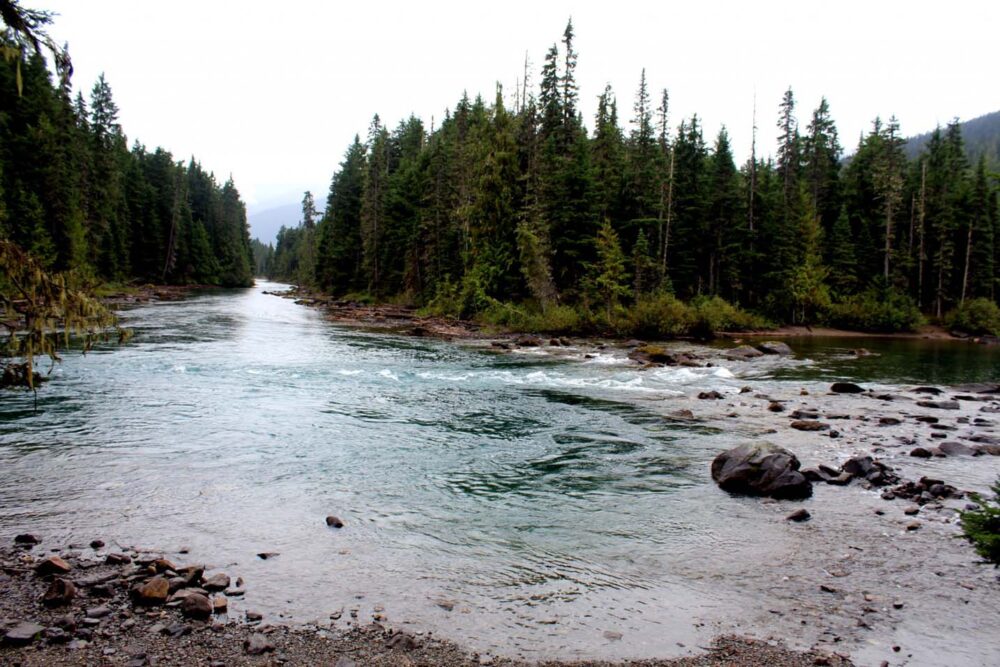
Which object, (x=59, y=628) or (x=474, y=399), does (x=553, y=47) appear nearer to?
(x=474, y=399)

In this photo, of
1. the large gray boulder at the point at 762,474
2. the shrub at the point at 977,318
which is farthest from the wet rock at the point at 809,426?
the shrub at the point at 977,318

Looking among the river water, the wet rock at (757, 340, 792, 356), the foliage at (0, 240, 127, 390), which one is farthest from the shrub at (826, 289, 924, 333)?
the foliage at (0, 240, 127, 390)

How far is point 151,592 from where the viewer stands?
7.46 meters

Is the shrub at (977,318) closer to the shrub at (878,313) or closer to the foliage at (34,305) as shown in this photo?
the shrub at (878,313)

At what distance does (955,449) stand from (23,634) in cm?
1867

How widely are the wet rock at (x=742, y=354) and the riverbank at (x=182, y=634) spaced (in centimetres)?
3005

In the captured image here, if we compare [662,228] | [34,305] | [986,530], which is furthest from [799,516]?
[662,228]

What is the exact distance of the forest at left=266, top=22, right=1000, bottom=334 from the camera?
168 feet

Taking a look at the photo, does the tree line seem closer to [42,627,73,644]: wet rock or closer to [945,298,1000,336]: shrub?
[42,627,73,644]: wet rock

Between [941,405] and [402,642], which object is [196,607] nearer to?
[402,642]

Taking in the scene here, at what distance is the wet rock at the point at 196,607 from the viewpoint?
23.5 ft

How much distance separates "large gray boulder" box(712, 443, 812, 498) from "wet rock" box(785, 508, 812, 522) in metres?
1.00

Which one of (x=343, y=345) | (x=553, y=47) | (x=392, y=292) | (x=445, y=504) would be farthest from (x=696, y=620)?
(x=392, y=292)

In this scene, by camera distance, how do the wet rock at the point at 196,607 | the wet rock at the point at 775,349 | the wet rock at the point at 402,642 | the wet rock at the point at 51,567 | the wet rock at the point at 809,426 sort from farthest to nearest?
the wet rock at the point at 775,349
the wet rock at the point at 809,426
the wet rock at the point at 51,567
the wet rock at the point at 196,607
the wet rock at the point at 402,642
